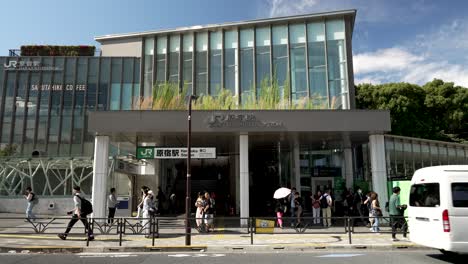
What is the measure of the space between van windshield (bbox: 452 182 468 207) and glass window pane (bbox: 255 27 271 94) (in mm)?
22531

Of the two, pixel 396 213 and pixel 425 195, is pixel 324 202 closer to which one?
pixel 396 213

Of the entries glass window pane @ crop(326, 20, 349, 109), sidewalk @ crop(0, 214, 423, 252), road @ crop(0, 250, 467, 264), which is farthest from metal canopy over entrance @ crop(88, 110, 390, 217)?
road @ crop(0, 250, 467, 264)

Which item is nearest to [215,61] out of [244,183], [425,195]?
[244,183]

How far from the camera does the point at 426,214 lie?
981cm

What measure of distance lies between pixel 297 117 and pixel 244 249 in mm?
7184

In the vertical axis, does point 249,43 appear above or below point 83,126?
above

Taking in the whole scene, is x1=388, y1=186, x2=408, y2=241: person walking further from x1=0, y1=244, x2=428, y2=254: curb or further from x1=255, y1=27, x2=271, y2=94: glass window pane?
x1=255, y1=27, x2=271, y2=94: glass window pane

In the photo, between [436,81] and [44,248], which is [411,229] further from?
[436,81]

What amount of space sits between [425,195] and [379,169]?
24.6ft

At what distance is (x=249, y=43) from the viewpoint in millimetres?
32344

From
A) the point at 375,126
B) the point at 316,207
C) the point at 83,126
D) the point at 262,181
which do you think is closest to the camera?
the point at 375,126

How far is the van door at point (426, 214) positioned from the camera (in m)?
9.37

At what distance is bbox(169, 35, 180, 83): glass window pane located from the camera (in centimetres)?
3322

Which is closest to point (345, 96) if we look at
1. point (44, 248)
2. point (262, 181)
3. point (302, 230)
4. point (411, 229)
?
point (262, 181)
